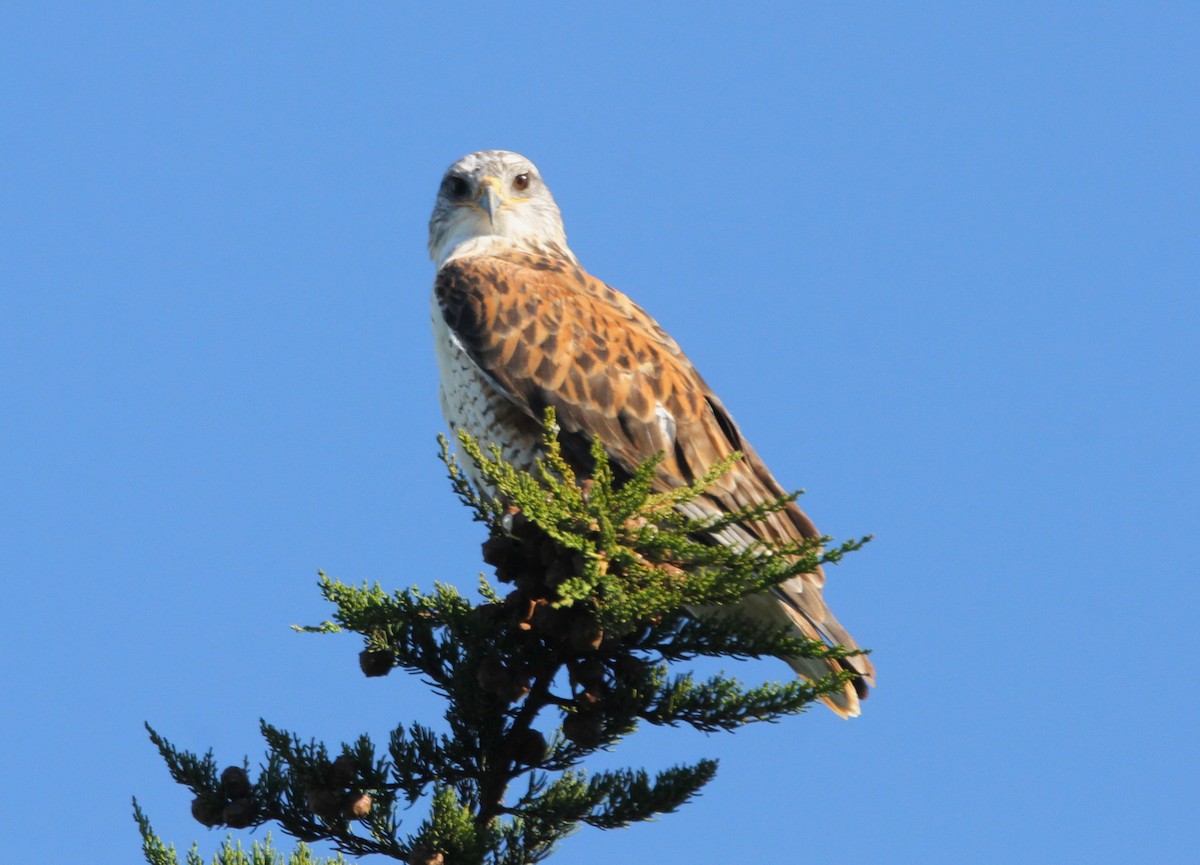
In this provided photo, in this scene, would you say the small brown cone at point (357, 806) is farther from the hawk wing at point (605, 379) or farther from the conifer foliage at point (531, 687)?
the hawk wing at point (605, 379)

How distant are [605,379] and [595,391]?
7 cm

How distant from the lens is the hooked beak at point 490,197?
716cm

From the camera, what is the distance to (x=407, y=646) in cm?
405

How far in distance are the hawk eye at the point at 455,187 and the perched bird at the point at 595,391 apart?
984mm

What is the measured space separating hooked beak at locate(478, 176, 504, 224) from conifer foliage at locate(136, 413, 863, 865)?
10.6 feet

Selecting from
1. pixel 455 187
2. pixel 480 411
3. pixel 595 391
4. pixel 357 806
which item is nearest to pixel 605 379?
pixel 595 391

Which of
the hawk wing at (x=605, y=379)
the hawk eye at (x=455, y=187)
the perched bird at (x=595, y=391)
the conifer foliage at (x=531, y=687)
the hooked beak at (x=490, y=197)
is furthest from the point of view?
the hawk eye at (x=455, y=187)

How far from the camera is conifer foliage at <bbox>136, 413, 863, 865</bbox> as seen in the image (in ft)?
12.3

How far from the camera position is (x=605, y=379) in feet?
19.2

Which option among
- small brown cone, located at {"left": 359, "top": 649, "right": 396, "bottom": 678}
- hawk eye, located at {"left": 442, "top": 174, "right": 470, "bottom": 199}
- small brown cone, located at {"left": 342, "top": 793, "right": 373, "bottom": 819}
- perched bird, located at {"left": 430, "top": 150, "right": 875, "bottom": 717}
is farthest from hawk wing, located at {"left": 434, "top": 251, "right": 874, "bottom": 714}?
small brown cone, located at {"left": 342, "top": 793, "right": 373, "bottom": 819}

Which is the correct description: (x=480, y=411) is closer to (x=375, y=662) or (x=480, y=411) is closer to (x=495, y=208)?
(x=495, y=208)

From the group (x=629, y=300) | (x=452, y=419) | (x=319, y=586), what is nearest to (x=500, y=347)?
(x=452, y=419)

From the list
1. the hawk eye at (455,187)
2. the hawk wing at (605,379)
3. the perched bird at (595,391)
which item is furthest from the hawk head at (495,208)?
the hawk wing at (605,379)

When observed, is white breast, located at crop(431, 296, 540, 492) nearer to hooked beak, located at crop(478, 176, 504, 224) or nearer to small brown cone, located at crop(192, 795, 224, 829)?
hooked beak, located at crop(478, 176, 504, 224)
